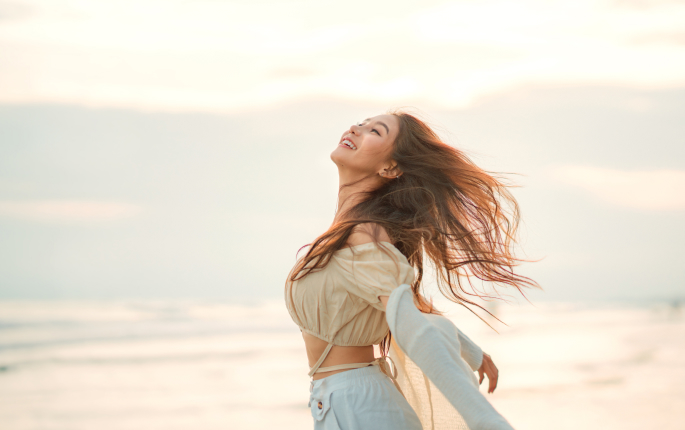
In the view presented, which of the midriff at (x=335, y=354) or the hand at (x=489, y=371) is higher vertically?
the midriff at (x=335, y=354)

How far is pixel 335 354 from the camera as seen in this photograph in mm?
2057

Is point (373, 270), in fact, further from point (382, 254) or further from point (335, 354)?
point (335, 354)

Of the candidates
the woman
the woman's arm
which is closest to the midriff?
the woman

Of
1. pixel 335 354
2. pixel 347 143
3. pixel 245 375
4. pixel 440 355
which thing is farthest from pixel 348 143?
pixel 245 375

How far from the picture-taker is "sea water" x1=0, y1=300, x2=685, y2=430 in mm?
5773

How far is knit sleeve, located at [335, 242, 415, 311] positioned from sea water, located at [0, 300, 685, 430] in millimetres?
648

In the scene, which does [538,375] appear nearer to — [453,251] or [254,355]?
[254,355]

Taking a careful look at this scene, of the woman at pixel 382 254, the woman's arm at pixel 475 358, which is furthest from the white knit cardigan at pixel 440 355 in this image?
the woman's arm at pixel 475 358

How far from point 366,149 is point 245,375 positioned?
5697 mm

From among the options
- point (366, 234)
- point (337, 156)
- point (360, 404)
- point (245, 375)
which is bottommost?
point (245, 375)

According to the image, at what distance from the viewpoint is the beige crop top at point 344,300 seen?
190 cm

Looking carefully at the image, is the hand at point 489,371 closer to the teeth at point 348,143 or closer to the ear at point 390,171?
the ear at point 390,171

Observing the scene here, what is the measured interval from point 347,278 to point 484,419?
673 mm

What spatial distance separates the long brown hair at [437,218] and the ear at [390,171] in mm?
23
